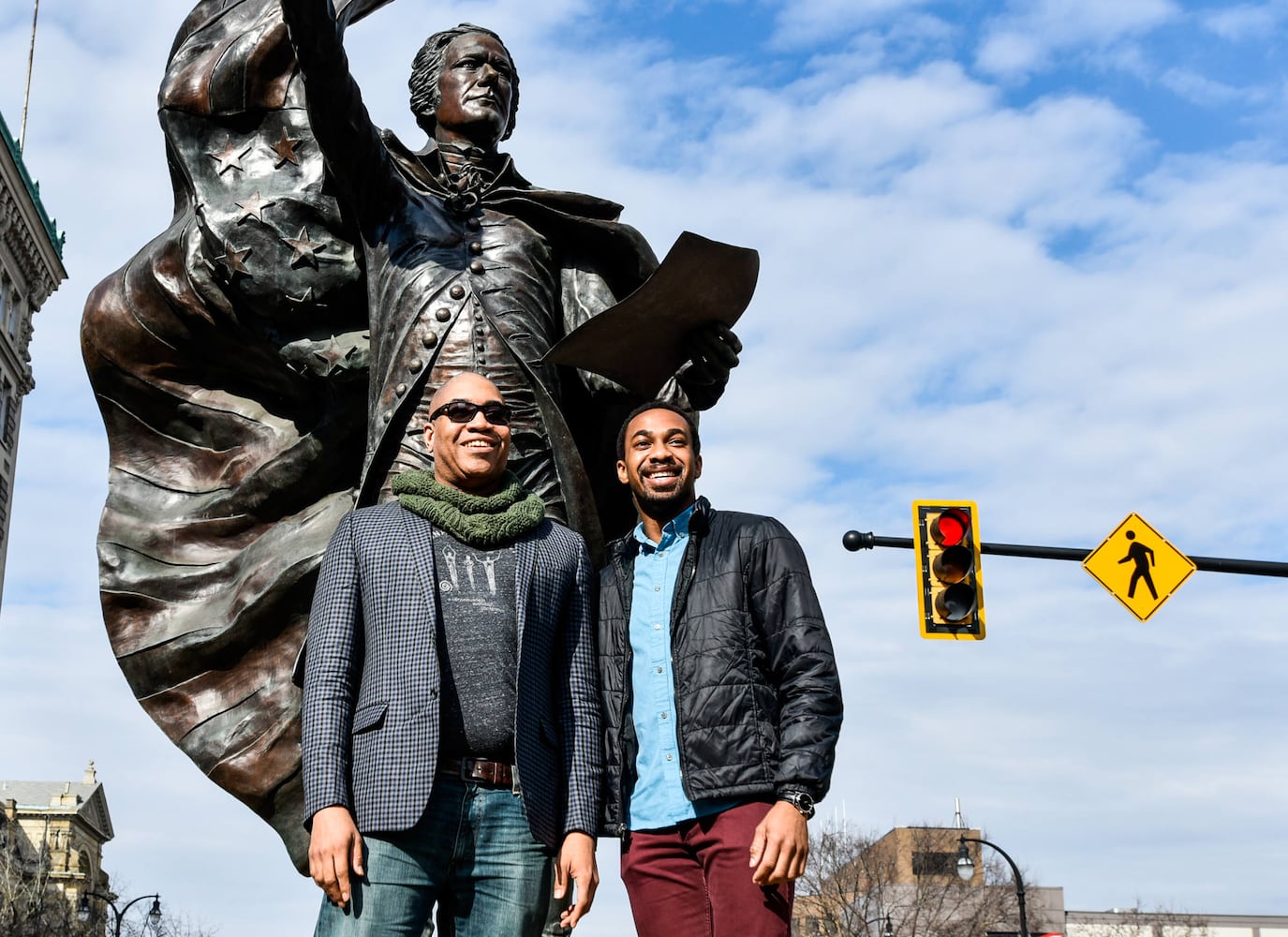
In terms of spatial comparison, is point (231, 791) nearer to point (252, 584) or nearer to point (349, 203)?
point (252, 584)

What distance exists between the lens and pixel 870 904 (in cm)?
4753

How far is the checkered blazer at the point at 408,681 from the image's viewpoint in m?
3.79

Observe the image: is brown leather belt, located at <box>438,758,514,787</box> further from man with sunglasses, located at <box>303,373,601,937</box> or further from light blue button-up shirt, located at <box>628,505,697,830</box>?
light blue button-up shirt, located at <box>628,505,697,830</box>

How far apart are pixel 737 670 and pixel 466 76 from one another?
3262mm

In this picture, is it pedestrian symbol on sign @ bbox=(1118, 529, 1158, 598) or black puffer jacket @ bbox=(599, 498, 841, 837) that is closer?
black puffer jacket @ bbox=(599, 498, 841, 837)

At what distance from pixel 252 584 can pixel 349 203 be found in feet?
5.52

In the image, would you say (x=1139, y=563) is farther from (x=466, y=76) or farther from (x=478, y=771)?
(x=478, y=771)

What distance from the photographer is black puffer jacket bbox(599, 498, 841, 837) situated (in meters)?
3.94

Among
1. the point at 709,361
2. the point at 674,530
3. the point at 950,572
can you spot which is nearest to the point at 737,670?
the point at 674,530

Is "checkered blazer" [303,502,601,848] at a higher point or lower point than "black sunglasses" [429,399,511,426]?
lower

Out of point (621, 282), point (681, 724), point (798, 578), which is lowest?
point (681, 724)

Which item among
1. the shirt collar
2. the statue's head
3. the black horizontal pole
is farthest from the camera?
the black horizontal pole

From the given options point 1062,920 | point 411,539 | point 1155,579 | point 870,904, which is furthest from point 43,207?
point 411,539

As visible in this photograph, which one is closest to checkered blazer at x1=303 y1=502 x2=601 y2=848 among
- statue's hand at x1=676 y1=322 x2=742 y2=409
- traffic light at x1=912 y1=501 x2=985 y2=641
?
statue's hand at x1=676 y1=322 x2=742 y2=409
